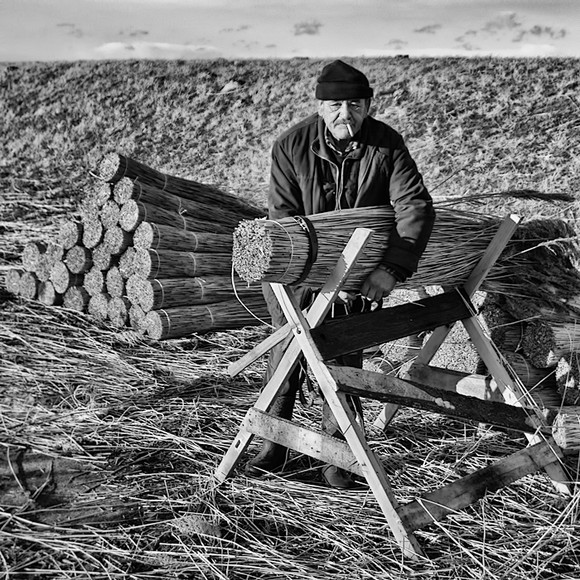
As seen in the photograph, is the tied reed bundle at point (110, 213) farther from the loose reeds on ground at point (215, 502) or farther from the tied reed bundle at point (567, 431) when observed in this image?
the tied reed bundle at point (567, 431)

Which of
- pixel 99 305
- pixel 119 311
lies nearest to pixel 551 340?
pixel 119 311

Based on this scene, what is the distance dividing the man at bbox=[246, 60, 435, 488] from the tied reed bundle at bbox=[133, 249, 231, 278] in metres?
2.29

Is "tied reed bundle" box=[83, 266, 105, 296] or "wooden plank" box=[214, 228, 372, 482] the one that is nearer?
"wooden plank" box=[214, 228, 372, 482]

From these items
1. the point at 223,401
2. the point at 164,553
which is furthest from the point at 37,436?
the point at 164,553

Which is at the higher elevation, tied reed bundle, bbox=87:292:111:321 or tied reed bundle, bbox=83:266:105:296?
tied reed bundle, bbox=83:266:105:296

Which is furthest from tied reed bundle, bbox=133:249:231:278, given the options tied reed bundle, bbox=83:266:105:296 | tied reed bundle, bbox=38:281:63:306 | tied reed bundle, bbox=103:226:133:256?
tied reed bundle, bbox=38:281:63:306

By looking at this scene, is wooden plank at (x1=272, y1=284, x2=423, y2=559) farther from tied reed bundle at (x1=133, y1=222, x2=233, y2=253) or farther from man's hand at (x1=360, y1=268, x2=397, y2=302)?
tied reed bundle at (x1=133, y1=222, x2=233, y2=253)

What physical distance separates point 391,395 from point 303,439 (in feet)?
1.54

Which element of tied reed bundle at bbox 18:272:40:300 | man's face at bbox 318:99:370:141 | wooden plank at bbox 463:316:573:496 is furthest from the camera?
tied reed bundle at bbox 18:272:40:300

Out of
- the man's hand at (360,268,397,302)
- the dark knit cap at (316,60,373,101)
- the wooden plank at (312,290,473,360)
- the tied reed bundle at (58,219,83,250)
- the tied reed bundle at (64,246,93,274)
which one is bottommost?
the wooden plank at (312,290,473,360)

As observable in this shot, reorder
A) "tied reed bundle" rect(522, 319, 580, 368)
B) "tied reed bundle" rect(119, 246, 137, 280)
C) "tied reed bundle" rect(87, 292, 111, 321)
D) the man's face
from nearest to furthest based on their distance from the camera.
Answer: the man's face, "tied reed bundle" rect(522, 319, 580, 368), "tied reed bundle" rect(119, 246, 137, 280), "tied reed bundle" rect(87, 292, 111, 321)

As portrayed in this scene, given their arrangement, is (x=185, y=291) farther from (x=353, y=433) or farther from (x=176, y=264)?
(x=353, y=433)

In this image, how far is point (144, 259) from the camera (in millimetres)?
5945

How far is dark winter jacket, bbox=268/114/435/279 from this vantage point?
353 cm
